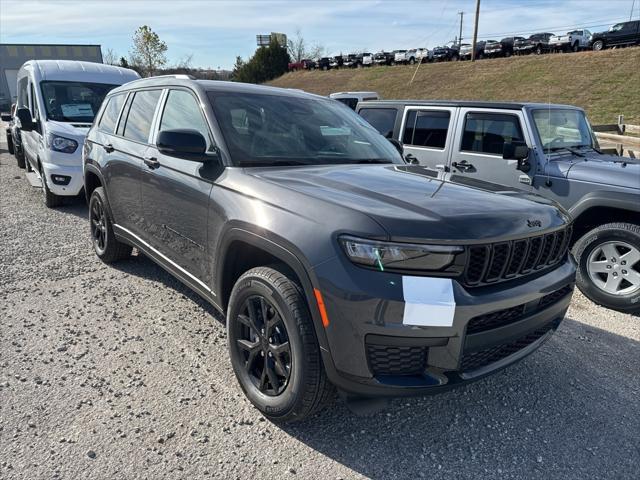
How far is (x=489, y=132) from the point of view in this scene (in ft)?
18.7

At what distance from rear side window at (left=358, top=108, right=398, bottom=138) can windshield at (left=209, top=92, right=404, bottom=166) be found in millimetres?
3028

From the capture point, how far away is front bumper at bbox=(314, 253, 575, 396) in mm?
2070

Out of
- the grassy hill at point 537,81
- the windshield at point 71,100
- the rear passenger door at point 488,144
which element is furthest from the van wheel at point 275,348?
the grassy hill at point 537,81

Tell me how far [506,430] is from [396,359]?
1033 mm

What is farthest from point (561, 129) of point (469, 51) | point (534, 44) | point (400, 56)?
point (400, 56)

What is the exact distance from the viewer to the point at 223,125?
3.10m

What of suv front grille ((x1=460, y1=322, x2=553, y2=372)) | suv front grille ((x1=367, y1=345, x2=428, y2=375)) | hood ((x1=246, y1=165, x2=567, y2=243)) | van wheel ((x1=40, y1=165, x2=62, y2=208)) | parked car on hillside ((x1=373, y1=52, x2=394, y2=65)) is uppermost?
parked car on hillside ((x1=373, y1=52, x2=394, y2=65))

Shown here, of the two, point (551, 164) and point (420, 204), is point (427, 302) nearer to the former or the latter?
point (420, 204)

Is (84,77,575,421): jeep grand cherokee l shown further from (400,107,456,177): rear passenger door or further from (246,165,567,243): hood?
(400,107,456,177): rear passenger door

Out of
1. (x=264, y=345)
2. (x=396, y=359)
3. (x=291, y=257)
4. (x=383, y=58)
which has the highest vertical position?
(x=383, y=58)

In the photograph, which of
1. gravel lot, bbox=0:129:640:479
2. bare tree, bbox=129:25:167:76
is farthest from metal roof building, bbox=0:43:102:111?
gravel lot, bbox=0:129:640:479

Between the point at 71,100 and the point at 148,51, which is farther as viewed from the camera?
the point at 148,51

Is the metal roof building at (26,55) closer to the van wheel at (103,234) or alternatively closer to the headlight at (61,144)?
the headlight at (61,144)

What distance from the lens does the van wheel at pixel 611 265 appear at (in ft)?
14.1
